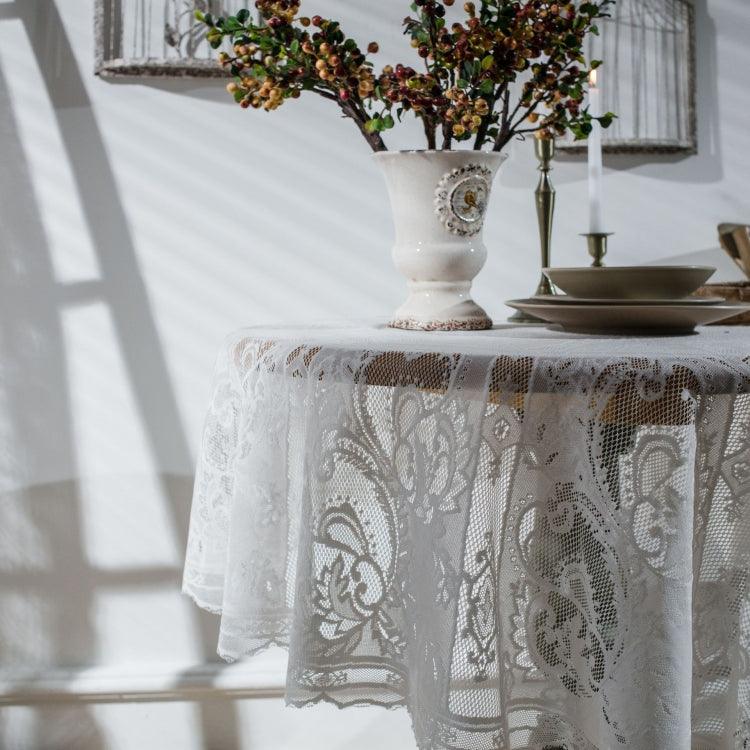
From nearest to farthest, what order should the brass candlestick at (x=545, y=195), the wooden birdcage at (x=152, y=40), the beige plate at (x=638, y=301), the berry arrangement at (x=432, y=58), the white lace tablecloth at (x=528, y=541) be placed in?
the white lace tablecloth at (x=528, y=541) → the beige plate at (x=638, y=301) → the berry arrangement at (x=432, y=58) → the brass candlestick at (x=545, y=195) → the wooden birdcage at (x=152, y=40)

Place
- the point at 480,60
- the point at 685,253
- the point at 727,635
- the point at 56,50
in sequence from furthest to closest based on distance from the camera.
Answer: the point at 685,253 < the point at 56,50 < the point at 480,60 < the point at 727,635

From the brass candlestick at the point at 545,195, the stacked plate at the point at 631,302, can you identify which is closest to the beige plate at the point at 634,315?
the stacked plate at the point at 631,302

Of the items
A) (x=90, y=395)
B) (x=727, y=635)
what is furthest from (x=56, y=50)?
(x=727, y=635)

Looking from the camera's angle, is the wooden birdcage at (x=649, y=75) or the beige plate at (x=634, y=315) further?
the wooden birdcage at (x=649, y=75)

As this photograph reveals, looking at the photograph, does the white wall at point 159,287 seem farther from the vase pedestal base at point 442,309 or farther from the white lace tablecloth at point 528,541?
the white lace tablecloth at point 528,541

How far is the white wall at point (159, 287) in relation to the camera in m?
1.63

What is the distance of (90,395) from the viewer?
1663 mm

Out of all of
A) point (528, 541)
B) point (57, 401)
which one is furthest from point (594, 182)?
point (57, 401)

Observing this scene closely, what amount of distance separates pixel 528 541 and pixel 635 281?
0.35 m

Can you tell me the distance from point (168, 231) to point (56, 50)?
0.37m

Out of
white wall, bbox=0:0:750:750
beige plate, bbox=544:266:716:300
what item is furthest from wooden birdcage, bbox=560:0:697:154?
beige plate, bbox=544:266:716:300

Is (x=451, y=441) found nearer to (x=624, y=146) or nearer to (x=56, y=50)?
(x=624, y=146)

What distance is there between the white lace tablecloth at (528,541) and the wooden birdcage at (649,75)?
39.5 inches

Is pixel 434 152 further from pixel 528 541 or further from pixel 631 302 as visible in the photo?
pixel 528 541
